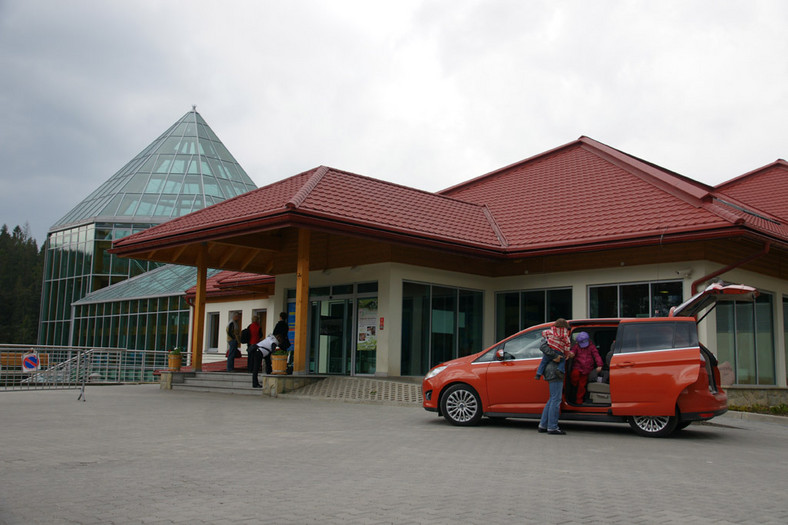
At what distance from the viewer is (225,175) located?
167 ft

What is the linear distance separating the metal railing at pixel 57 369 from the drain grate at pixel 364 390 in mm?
5179

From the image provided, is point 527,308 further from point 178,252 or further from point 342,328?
point 178,252

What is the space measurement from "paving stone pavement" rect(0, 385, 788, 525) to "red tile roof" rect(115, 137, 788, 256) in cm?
554

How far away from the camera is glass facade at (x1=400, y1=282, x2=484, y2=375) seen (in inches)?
765

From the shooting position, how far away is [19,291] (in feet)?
266

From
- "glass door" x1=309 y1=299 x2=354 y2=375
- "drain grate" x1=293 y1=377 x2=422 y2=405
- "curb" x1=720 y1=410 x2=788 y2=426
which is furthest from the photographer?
"glass door" x1=309 y1=299 x2=354 y2=375

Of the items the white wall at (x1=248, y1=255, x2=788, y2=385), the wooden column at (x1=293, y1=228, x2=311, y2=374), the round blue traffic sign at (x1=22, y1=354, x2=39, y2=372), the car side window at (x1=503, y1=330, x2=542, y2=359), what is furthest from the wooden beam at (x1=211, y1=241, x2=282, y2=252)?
the car side window at (x1=503, y1=330, x2=542, y2=359)

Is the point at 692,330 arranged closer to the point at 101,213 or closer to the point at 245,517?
the point at 245,517

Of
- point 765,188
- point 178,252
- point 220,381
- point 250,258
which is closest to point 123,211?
point 250,258

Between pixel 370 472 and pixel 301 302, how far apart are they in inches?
407

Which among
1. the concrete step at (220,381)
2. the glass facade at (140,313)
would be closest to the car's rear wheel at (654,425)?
the concrete step at (220,381)

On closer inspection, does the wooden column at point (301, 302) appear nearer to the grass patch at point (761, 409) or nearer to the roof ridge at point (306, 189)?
the roof ridge at point (306, 189)

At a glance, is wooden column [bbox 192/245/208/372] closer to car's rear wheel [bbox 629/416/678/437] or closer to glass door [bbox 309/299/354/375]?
glass door [bbox 309/299/354/375]

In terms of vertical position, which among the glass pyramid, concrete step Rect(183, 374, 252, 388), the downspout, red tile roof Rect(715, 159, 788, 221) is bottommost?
concrete step Rect(183, 374, 252, 388)
